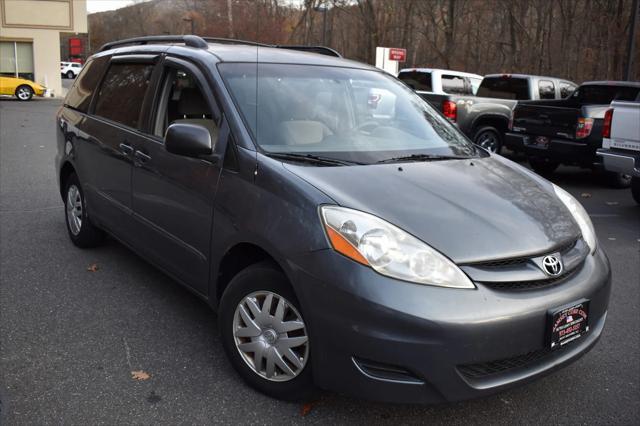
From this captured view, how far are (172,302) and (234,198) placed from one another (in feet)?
4.84

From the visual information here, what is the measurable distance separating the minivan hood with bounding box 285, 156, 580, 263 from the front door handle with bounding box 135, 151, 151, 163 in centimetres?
135

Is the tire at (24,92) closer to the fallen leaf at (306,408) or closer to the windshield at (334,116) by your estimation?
the windshield at (334,116)

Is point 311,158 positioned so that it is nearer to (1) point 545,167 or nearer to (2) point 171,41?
(2) point 171,41

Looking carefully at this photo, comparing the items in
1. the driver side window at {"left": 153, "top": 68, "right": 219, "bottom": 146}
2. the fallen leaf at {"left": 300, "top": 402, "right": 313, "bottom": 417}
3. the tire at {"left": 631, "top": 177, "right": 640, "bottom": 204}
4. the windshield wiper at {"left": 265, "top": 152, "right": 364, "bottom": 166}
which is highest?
the driver side window at {"left": 153, "top": 68, "right": 219, "bottom": 146}

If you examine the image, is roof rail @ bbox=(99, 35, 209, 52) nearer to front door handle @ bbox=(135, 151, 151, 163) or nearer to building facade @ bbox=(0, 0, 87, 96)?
front door handle @ bbox=(135, 151, 151, 163)

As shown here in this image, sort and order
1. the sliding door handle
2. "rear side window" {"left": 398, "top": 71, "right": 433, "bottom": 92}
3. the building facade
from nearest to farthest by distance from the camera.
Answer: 1. the sliding door handle
2. "rear side window" {"left": 398, "top": 71, "right": 433, "bottom": 92}
3. the building facade

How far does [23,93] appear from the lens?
30.0m

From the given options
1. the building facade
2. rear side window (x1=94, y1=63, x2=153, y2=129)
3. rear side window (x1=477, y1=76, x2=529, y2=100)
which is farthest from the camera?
the building facade

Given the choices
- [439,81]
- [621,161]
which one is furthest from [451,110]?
[621,161]

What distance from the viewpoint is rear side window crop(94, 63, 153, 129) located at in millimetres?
4449

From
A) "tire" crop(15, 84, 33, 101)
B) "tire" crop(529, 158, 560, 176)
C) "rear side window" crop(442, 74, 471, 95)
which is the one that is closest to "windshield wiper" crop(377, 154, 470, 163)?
"tire" crop(529, 158, 560, 176)

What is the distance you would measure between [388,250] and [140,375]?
1.59 m

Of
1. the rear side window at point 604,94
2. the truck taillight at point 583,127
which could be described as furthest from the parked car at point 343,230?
the rear side window at point 604,94

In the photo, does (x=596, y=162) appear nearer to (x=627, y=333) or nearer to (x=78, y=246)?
(x=627, y=333)
